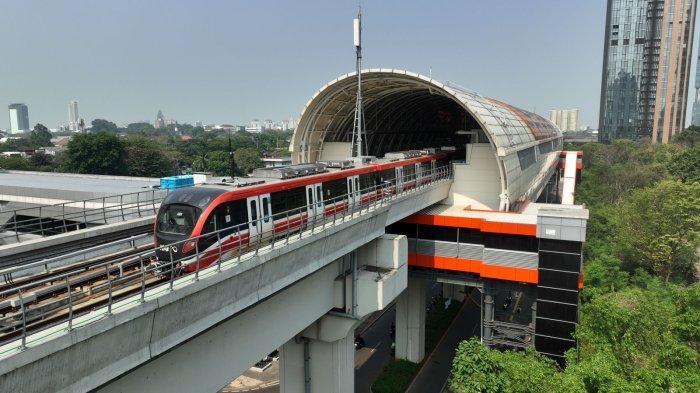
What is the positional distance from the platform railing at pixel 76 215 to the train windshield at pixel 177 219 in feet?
16.0

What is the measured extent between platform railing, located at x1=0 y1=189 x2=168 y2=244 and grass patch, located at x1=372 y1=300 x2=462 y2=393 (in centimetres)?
1639

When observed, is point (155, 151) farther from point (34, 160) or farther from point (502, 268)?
point (502, 268)

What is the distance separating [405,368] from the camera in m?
28.0

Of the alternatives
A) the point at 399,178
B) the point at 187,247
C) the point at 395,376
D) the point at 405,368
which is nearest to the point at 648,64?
the point at 399,178

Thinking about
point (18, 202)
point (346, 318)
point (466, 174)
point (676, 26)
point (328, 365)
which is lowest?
point (328, 365)

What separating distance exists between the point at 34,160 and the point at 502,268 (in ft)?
283

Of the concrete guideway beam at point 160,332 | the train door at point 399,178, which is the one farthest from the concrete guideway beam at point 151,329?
the train door at point 399,178

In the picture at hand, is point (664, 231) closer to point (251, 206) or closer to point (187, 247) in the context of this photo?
point (251, 206)

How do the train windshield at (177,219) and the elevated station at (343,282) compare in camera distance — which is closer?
the elevated station at (343,282)

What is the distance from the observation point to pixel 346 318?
17984mm

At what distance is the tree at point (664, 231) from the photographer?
31.6 metres

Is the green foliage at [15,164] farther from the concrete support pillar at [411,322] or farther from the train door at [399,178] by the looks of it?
the train door at [399,178]

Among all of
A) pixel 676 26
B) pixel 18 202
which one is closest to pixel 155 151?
pixel 18 202

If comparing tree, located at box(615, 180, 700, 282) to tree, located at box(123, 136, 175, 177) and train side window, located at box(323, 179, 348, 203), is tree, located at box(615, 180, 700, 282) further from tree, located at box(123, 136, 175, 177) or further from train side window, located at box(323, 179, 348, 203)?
tree, located at box(123, 136, 175, 177)
